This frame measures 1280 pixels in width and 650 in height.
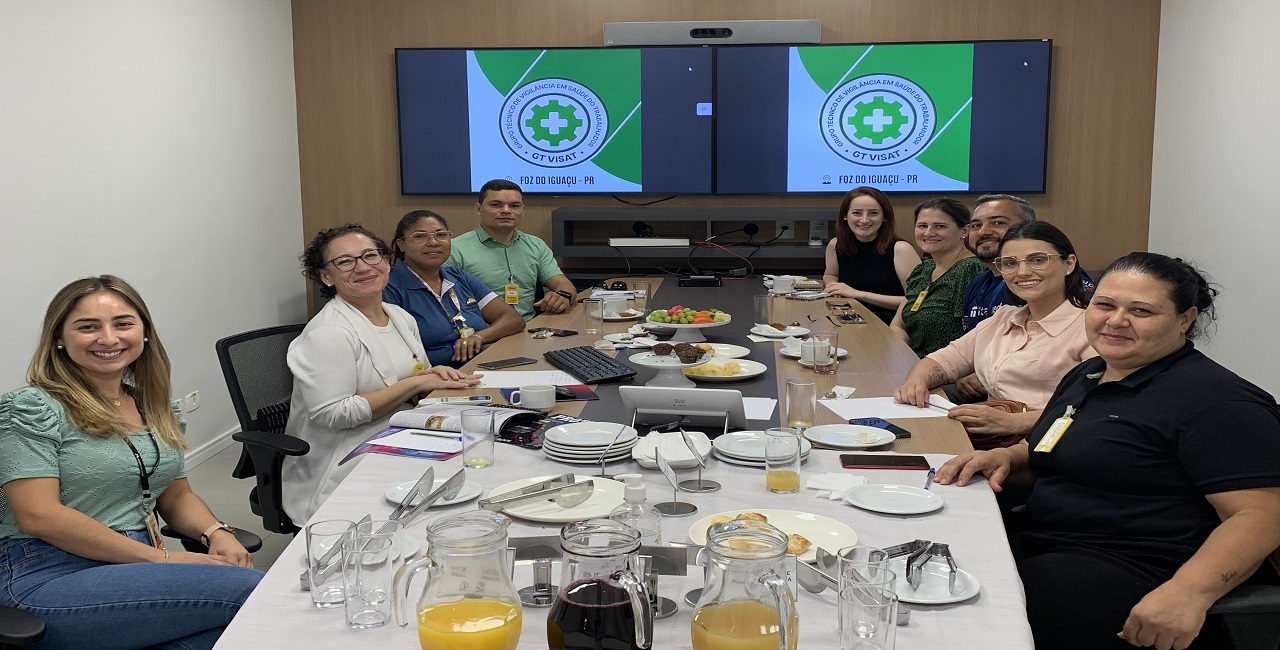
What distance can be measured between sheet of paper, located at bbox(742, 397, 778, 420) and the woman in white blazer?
83 centimetres

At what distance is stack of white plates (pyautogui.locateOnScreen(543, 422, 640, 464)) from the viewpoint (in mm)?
2094

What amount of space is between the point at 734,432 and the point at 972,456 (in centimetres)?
52

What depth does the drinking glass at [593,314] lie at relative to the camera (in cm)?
412

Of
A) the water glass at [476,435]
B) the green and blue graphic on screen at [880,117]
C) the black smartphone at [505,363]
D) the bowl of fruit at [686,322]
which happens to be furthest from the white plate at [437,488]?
the green and blue graphic on screen at [880,117]

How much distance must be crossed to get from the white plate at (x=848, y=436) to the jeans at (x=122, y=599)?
1237 millimetres

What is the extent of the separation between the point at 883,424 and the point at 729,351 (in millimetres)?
1100

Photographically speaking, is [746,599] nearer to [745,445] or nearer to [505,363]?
[745,445]

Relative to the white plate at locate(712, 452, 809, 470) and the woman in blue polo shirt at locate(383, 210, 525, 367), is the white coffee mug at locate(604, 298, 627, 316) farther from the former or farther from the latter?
the white plate at locate(712, 452, 809, 470)

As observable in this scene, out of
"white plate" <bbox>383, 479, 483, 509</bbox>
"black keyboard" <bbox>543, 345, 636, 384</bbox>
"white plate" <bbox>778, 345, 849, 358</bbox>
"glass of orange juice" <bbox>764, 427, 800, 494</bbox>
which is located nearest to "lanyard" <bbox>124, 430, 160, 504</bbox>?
"white plate" <bbox>383, 479, 483, 509</bbox>

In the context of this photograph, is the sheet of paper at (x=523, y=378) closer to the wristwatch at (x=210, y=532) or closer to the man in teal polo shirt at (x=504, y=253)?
the wristwatch at (x=210, y=532)

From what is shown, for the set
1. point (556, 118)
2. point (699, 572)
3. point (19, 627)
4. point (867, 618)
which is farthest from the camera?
point (556, 118)

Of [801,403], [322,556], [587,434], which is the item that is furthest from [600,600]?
[801,403]

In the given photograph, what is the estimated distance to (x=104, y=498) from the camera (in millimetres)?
2127

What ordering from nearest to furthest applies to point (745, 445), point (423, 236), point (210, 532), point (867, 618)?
point (867, 618) → point (745, 445) → point (210, 532) → point (423, 236)
